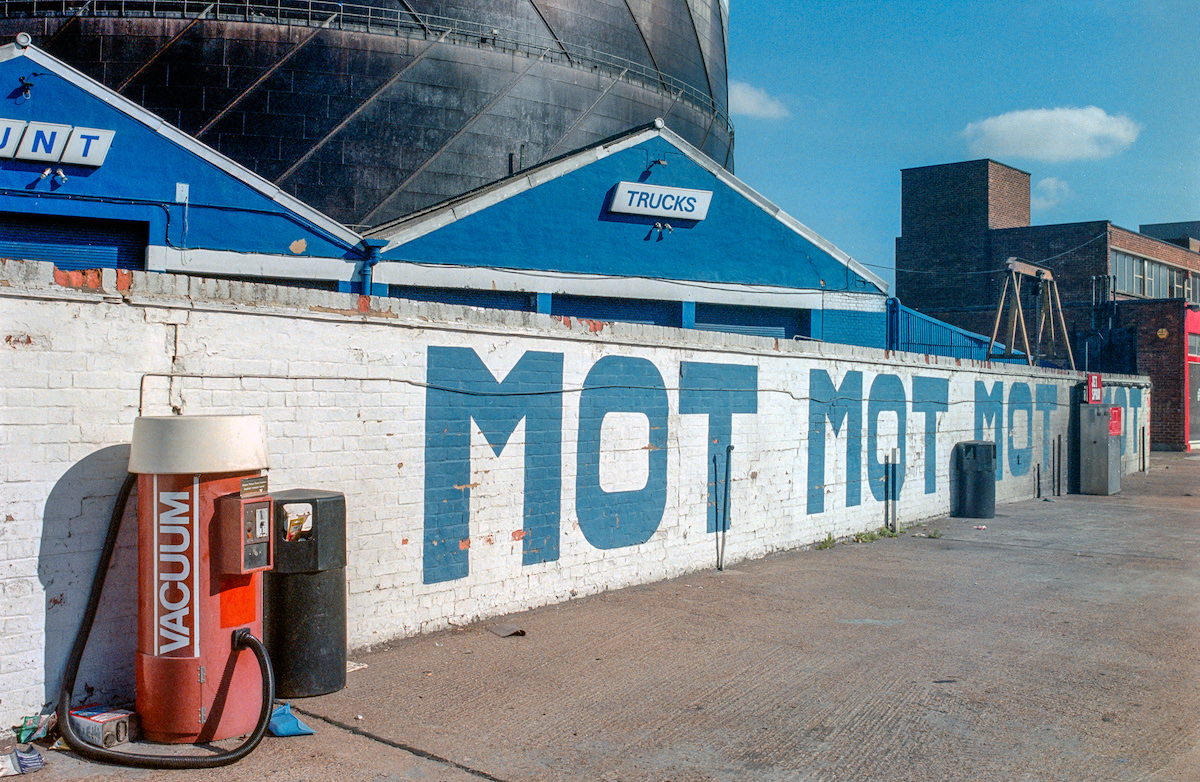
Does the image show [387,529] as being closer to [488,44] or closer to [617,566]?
[617,566]

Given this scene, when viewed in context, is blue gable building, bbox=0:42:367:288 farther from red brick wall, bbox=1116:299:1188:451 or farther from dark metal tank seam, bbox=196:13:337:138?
red brick wall, bbox=1116:299:1188:451

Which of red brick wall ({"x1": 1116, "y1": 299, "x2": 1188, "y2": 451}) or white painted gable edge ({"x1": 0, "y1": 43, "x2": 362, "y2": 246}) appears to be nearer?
white painted gable edge ({"x1": 0, "y1": 43, "x2": 362, "y2": 246})

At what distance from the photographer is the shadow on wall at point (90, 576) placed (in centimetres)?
523

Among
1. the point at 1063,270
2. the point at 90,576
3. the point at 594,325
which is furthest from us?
the point at 1063,270

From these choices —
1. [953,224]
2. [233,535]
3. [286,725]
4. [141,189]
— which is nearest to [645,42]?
[141,189]

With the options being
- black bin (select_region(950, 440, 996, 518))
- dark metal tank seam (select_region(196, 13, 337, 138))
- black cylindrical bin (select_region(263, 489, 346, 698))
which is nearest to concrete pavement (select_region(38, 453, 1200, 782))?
black cylindrical bin (select_region(263, 489, 346, 698))

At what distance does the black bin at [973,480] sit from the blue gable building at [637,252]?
6598mm

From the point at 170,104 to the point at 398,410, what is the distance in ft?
49.7

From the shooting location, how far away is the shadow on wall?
5227 millimetres

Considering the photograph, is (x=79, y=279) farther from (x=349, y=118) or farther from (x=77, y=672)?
(x=349, y=118)

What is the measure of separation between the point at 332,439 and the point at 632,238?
1428cm

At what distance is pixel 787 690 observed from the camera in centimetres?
616

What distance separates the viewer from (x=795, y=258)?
2241 cm

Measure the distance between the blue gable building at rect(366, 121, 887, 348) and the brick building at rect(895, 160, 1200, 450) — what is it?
65.2 ft
